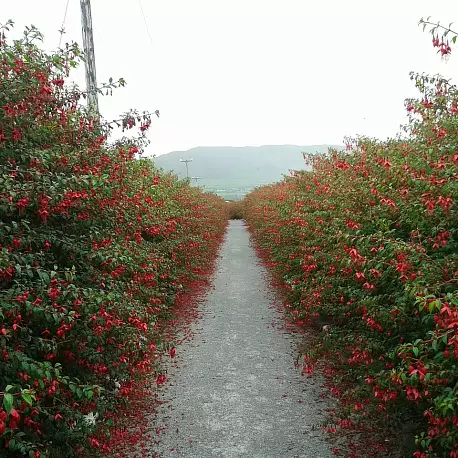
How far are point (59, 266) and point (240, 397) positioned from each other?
286 centimetres

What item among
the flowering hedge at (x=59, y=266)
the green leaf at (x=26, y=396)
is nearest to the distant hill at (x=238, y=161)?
the flowering hedge at (x=59, y=266)

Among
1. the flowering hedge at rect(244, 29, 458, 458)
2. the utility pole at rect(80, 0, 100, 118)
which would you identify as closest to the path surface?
the flowering hedge at rect(244, 29, 458, 458)

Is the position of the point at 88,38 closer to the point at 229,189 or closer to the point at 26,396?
the point at 26,396

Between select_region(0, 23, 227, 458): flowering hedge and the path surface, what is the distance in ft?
2.68

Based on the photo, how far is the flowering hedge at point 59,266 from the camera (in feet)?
8.66

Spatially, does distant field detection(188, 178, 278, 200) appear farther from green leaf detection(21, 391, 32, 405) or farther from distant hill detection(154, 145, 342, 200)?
green leaf detection(21, 391, 32, 405)

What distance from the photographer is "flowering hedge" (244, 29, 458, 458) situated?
102 inches

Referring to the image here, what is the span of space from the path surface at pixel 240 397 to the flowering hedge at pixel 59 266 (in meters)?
0.82

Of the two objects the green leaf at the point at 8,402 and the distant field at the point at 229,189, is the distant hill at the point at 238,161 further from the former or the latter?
the green leaf at the point at 8,402

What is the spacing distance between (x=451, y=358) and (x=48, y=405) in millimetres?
2804

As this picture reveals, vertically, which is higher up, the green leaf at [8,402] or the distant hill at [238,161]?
the distant hill at [238,161]

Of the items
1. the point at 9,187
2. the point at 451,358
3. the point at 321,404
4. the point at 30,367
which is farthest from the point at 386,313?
the point at 9,187

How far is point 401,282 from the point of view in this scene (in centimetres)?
345

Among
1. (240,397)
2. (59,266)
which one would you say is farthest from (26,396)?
(240,397)
